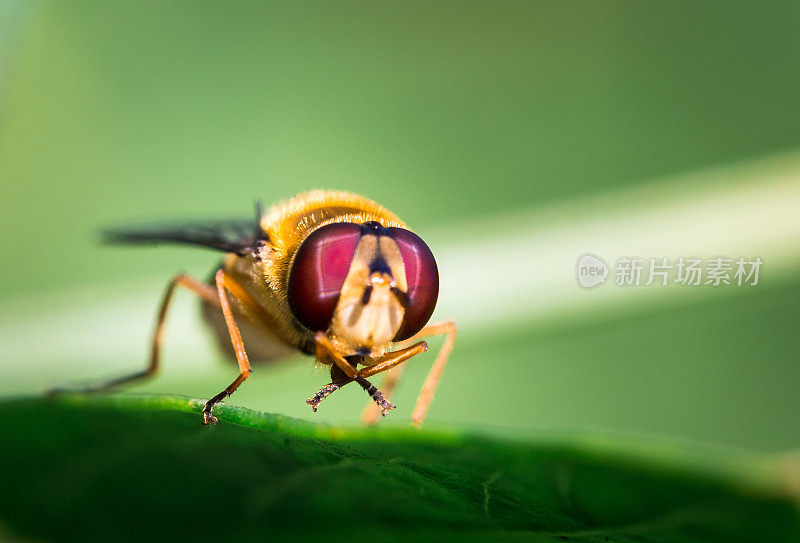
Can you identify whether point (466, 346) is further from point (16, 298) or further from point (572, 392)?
point (16, 298)

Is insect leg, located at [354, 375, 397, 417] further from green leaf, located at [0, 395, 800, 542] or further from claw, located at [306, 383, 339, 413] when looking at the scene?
green leaf, located at [0, 395, 800, 542]

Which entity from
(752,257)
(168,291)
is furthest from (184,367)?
(752,257)

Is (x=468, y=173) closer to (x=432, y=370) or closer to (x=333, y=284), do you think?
(x=432, y=370)

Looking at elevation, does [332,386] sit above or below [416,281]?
below

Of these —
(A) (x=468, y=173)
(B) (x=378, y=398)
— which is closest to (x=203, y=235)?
(B) (x=378, y=398)

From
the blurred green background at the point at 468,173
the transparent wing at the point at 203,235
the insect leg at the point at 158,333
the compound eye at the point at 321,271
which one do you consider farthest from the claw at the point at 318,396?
the blurred green background at the point at 468,173

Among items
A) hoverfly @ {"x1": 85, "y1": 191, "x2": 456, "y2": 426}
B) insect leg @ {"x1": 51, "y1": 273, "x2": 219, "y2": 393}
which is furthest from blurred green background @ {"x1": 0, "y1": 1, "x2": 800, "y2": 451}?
hoverfly @ {"x1": 85, "y1": 191, "x2": 456, "y2": 426}
